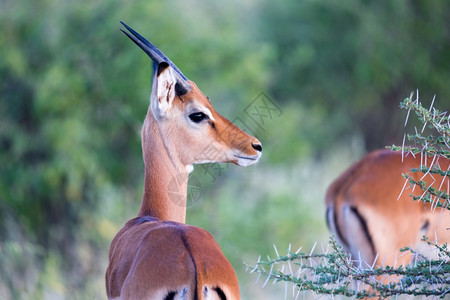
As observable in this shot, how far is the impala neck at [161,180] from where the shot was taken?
424 cm

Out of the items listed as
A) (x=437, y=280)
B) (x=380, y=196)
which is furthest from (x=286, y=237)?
(x=437, y=280)

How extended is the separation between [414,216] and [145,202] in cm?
245

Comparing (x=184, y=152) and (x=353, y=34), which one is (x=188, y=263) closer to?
(x=184, y=152)

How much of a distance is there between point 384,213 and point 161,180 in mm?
2152

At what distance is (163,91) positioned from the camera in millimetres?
4387

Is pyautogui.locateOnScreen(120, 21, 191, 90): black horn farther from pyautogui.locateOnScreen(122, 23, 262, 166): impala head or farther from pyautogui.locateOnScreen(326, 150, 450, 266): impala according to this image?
pyautogui.locateOnScreen(326, 150, 450, 266): impala

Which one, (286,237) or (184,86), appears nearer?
(184,86)

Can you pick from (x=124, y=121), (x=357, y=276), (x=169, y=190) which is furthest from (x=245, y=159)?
(x=124, y=121)

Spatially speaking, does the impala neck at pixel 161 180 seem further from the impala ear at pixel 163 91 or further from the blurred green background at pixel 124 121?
the blurred green background at pixel 124 121

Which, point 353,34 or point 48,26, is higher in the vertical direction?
point 353,34

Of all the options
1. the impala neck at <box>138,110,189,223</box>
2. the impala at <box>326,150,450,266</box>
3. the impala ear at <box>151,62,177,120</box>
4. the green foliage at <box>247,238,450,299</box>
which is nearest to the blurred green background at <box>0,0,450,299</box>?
the impala at <box>326,150,450,266</box>

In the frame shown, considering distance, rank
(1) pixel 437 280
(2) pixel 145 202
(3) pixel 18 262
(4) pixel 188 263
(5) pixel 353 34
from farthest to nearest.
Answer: (5) pixel 353 34
(3) pixel 18 262
(2) pixel 145 202
(1) pixel 437 280
(4) pixel 188 263

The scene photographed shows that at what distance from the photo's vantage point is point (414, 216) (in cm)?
556

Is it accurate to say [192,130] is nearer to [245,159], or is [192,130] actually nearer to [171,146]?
[171,146]
